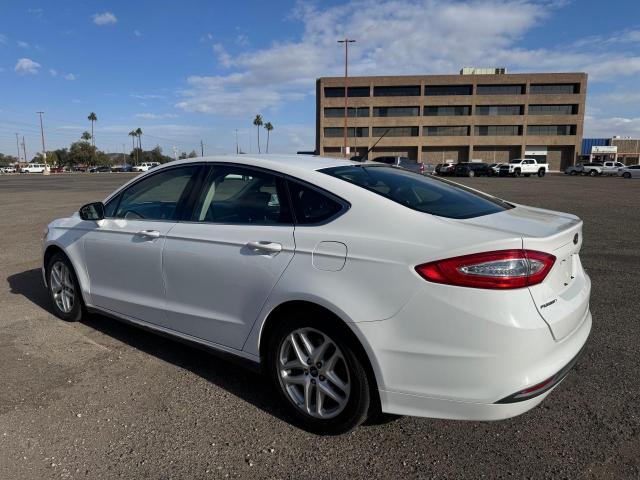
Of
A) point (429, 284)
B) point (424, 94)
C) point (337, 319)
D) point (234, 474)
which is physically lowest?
point (234, 474)

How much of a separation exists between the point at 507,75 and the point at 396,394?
80.0m

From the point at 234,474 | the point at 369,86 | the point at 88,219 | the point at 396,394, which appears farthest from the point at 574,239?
the point at 369,86

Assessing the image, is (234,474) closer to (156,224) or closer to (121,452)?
(121,452)

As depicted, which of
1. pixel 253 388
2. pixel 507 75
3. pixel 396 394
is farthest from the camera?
pixel 507 75

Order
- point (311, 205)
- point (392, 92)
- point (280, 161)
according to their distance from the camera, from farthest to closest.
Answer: point (392, 92) → point (280, 161) → point (311, 205)

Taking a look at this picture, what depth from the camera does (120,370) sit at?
361 centimetres

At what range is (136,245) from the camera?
3.68 meters

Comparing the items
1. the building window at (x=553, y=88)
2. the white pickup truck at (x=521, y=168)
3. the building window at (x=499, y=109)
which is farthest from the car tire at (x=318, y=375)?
the building window at (x=553, y=88)

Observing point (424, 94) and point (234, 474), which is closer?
point (234, 474)

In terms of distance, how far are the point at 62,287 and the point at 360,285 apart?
3.50 meters

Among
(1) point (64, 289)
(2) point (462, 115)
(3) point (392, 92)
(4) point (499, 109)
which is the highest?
(3) point (392, 92)

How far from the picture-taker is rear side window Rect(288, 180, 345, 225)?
276cm

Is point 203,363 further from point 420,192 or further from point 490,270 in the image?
point 490,270

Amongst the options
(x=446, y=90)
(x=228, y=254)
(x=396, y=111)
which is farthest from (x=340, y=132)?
(x=228, y=254)
